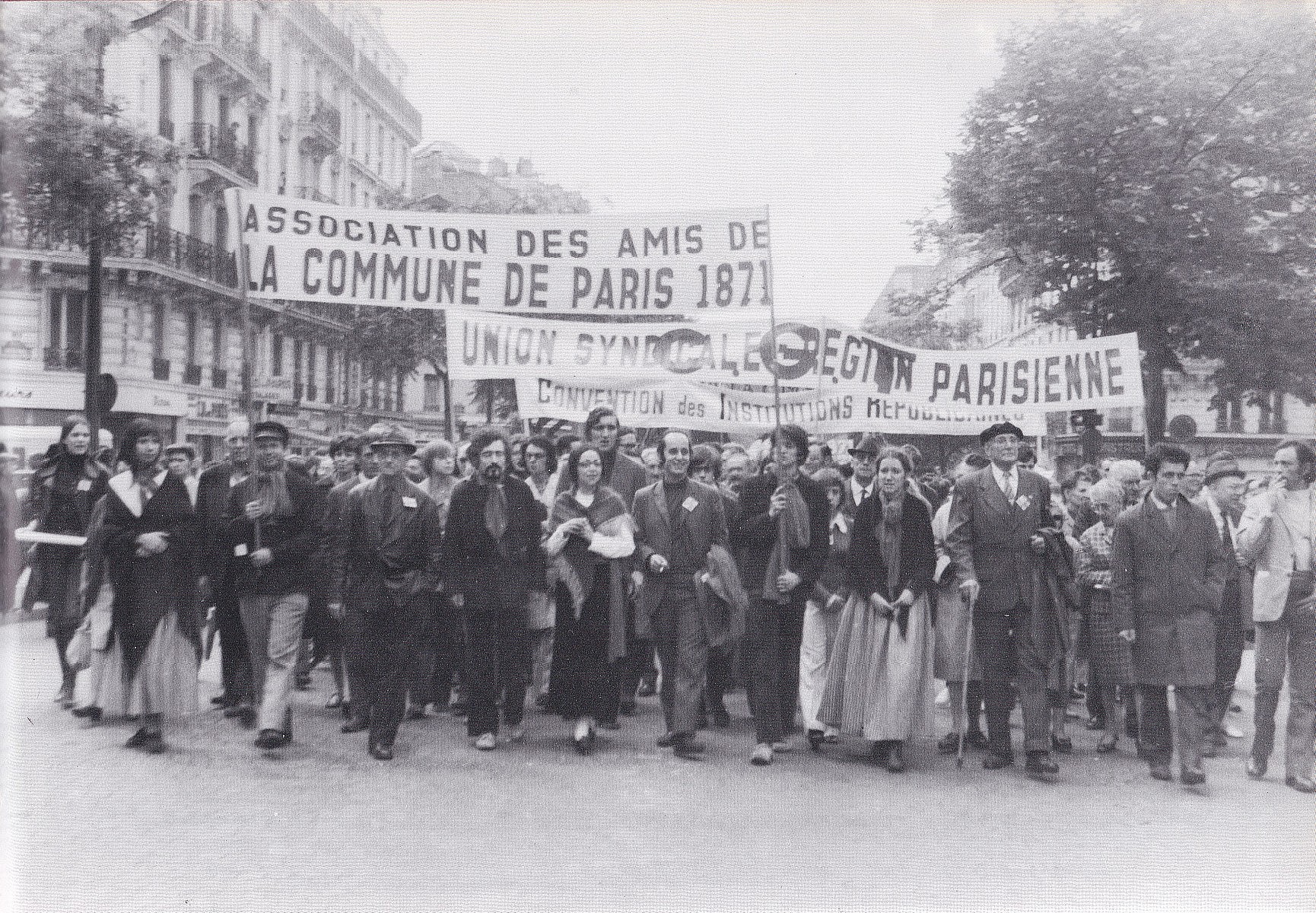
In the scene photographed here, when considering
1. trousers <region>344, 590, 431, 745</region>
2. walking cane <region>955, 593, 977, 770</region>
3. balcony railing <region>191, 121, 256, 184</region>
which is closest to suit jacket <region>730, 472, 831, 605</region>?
walking cane <region>955, 593, 977, 770</region>

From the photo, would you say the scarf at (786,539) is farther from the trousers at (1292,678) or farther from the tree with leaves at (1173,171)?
the tree with leaves at (1173,171)

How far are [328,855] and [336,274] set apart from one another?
448 centimetres

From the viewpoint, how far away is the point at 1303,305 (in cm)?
2359

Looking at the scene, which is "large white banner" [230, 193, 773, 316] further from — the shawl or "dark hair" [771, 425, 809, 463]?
the shawl

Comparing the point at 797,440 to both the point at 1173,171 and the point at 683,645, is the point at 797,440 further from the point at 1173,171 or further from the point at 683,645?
the point at 1173,171

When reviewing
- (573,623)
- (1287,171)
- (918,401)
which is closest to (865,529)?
(573,623)

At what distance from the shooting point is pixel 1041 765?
7129 mm

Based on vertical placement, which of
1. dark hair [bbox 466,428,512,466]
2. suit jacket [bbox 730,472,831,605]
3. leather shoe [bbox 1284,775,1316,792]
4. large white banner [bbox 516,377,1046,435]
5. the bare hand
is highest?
large white banner [bbox 516,377,1046,435]

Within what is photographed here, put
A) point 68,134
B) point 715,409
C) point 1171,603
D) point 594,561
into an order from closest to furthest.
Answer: point 1171,603, point 594,561, point 715,409, point 68,134

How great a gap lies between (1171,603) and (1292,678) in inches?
32.4

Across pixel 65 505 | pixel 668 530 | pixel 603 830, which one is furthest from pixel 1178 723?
pixel 65 505

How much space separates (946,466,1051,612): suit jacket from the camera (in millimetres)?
7270

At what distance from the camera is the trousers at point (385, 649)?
7250 millimetres

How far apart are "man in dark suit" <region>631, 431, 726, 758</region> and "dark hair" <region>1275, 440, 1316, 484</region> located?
11.2ft
